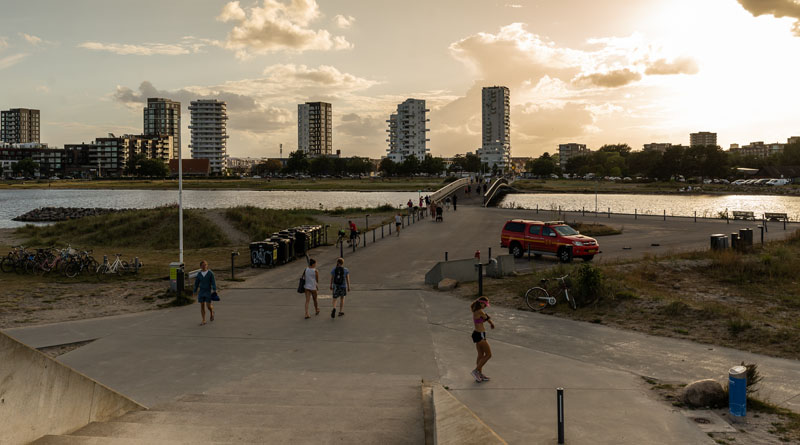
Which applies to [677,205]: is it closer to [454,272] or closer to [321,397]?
[454,272]

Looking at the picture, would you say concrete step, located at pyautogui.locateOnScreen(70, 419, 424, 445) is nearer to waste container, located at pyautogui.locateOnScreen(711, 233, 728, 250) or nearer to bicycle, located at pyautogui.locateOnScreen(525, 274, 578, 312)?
bicycle, located at pyautogui.locateOnScreen(525, 274, 578, 312)

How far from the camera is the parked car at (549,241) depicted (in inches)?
1001

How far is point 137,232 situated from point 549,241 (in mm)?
29962

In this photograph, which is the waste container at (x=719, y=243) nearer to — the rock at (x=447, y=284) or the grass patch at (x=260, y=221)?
the rock at (x=447, y=284)

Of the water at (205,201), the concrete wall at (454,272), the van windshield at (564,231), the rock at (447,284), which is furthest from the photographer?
the water at (205,201)

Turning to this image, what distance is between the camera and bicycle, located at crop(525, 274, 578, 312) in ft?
53.7

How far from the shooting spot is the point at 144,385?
10.0 m

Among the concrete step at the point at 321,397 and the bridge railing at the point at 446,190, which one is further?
the bridge railing at the point at 446,190

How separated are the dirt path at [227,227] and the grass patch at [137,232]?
477mm

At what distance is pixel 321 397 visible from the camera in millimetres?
8977

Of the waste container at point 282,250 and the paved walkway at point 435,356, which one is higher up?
the waste container at point 282,250

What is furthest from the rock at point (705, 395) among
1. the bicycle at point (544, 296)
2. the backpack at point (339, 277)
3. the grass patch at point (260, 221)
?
the grass patch at point (260, 221)

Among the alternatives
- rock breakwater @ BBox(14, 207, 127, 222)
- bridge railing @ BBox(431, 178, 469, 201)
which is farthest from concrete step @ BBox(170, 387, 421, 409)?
rock breakwater @ BBox(14, 207, 127, 222)

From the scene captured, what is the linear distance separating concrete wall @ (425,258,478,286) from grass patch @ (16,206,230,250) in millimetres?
20207
